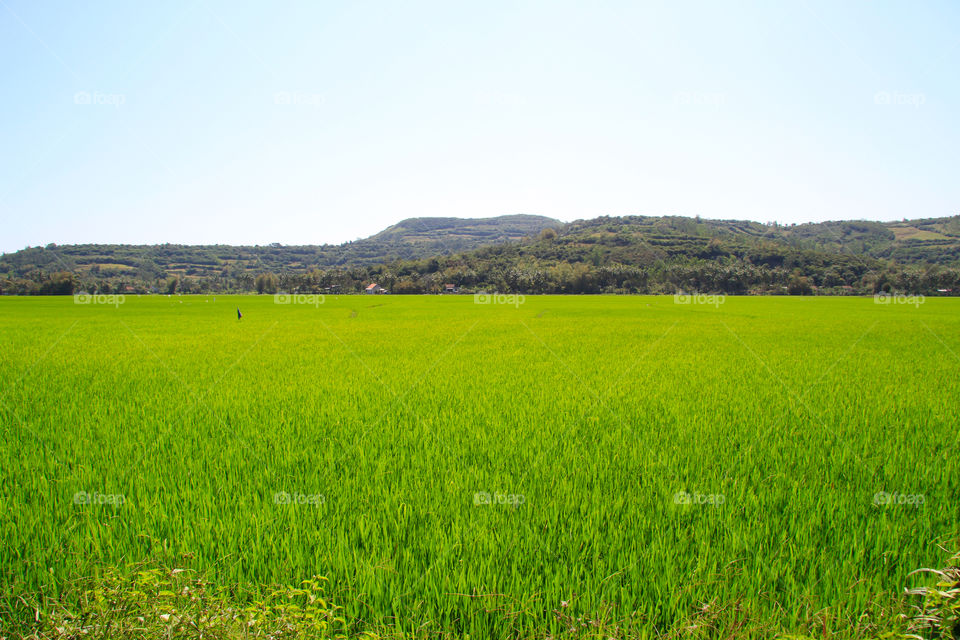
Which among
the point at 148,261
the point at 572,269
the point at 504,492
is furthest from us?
the point at 148,261

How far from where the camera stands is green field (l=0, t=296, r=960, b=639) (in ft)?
9.16

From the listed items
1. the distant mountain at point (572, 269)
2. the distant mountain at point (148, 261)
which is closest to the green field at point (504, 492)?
the distant mountain at point (572, 269)

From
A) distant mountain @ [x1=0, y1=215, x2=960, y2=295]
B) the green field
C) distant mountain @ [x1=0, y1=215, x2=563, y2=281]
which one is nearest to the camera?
the green field

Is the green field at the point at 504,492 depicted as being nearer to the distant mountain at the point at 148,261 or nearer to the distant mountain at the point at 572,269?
the distant mountain at the point at 572,269

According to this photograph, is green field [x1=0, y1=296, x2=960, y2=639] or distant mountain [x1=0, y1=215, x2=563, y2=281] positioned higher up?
distant mountain [x1=0, y1=215, x2=563, y2=281]

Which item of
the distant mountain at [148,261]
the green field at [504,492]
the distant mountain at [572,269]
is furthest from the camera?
the distant mountain at [148,261]

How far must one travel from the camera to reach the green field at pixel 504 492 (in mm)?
2793

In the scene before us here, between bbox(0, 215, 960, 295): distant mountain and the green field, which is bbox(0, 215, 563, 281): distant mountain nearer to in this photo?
bbox(0, 215, 960, 295): distant mountain

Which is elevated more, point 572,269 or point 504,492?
point 572,269

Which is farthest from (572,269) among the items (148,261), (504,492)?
(148,261)

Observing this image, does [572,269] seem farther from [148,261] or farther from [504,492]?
[148,261]

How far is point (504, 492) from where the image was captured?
13.7 feet

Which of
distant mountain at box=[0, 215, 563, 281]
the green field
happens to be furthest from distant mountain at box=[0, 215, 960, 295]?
the green field

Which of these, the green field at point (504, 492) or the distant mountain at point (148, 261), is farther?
the distant mountain at point (148, 261)
